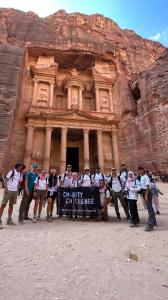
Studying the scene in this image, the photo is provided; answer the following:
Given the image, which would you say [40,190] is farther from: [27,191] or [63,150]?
[63,150]

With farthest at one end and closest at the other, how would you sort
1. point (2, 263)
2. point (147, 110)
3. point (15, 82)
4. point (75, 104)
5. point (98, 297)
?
1. point (75, 104)
2. point (147, 110)
3. point (15, 82)
4. point (2, 263)
5. point (98, 297)

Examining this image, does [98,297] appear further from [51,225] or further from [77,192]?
[77,192]

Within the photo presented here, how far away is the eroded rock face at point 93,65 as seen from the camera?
20500 mm

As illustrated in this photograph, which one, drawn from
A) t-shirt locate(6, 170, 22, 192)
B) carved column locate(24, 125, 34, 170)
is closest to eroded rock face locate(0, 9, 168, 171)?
carved column locate(24, 125, 34, 170)

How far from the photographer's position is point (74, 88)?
27484 millimetres

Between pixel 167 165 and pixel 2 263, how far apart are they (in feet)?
61.8

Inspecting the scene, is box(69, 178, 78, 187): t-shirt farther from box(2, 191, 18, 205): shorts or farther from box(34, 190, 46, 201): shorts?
box(2, 191, 18, 205): shorts

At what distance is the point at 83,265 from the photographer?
2867 millimetres

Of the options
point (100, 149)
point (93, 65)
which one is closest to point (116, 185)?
point (100, 149)

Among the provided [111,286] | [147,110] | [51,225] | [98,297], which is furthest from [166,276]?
[147,110]

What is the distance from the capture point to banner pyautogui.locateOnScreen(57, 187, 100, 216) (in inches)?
253

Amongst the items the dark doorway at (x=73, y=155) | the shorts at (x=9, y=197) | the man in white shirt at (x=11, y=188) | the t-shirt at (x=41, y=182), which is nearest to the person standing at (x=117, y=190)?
the t-shirt at (x=41, y=182)

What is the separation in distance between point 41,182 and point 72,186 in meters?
1.18

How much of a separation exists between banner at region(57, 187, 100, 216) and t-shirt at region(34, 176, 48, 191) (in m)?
0.73
